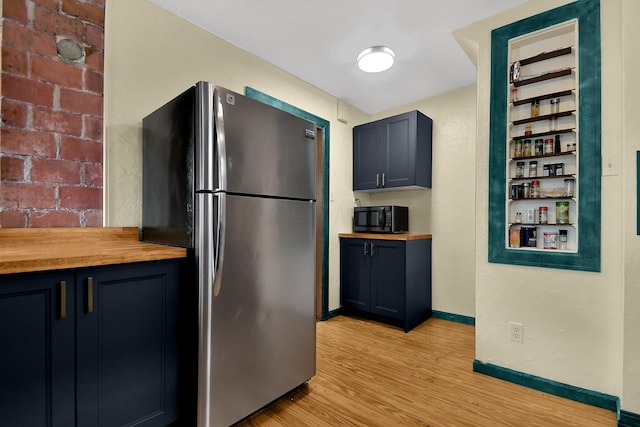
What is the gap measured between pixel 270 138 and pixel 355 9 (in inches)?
45.3

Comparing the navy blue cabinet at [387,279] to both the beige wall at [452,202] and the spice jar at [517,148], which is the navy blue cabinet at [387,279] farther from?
the spice jar at [517,148]

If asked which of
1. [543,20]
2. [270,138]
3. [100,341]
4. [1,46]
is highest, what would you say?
[543,20]

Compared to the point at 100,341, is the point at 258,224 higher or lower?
higher

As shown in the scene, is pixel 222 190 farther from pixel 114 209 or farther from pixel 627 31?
pixel 627 31

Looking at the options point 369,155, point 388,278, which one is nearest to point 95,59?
point 369,155

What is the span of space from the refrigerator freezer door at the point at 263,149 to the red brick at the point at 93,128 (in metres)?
0.89

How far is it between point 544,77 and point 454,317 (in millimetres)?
2425

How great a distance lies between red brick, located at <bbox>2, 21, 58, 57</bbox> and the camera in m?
1.54

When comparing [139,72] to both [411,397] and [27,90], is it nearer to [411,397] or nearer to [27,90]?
[27,90]

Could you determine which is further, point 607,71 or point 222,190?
point 607,71

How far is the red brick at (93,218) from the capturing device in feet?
5.76

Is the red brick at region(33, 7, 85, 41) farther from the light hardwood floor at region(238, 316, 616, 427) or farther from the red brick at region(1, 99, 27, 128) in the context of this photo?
the light hardwood floor at region(238, 316, 616, 427)

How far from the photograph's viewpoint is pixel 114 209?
184 cm

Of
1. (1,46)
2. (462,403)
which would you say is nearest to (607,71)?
(462,403)
